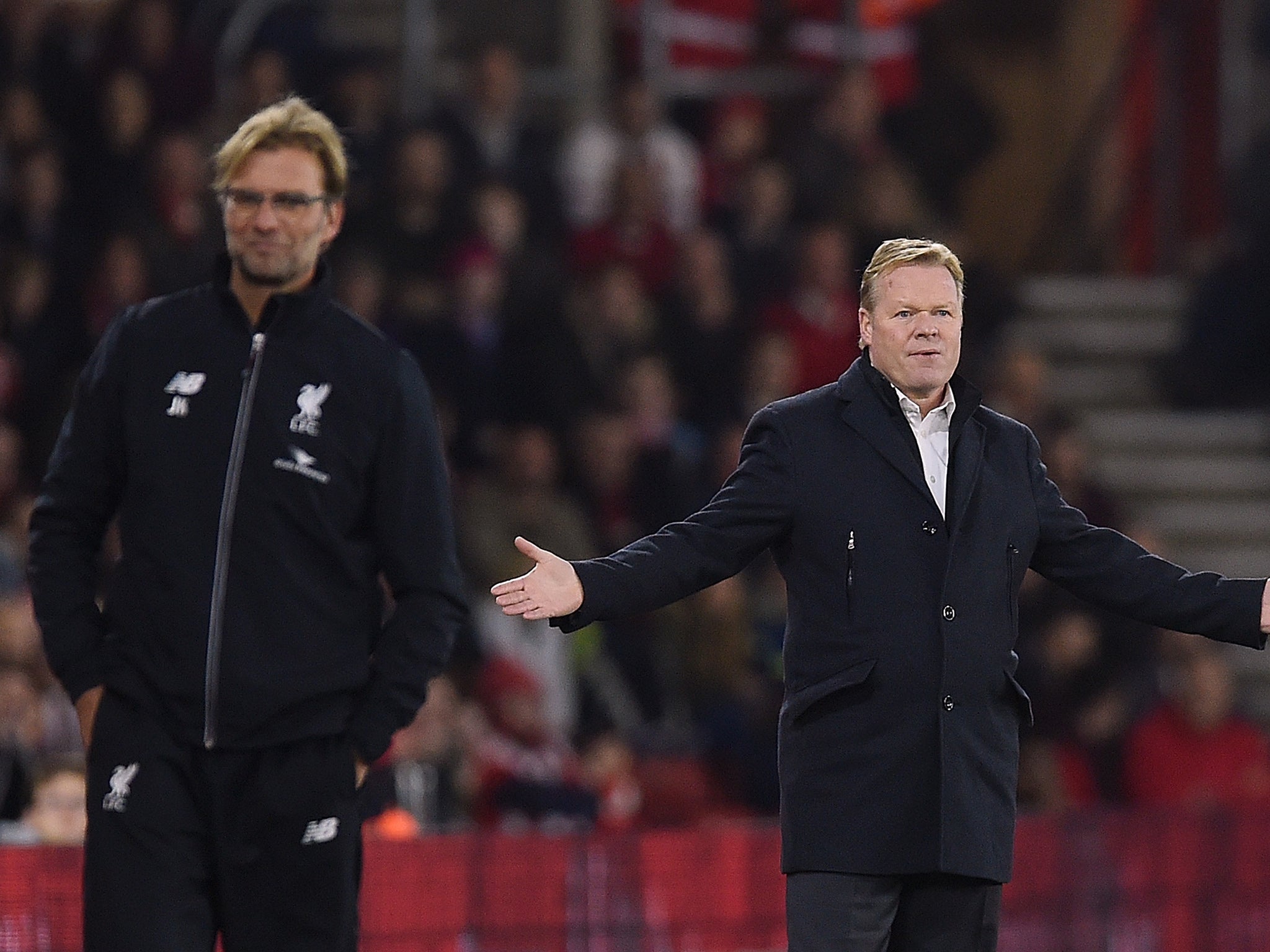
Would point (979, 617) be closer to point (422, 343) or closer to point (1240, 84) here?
point (422, 343)

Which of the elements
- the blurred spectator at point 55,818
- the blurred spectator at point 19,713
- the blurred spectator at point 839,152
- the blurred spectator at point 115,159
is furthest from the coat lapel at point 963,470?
the blurred spectator at point 839,152

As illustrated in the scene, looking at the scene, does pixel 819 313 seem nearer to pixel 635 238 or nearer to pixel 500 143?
pixel 635 238

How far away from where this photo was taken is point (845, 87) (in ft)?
41.5

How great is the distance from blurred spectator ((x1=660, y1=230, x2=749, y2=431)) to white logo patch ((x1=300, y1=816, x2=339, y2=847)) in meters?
6.60

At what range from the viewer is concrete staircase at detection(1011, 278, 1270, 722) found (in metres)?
12.3

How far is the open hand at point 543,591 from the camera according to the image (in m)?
4.40

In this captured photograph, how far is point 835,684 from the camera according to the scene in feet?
14.6

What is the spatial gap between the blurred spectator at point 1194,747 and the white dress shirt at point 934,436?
234 inches

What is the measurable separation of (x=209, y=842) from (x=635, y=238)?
7.32m

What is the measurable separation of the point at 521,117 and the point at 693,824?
441 centimetres

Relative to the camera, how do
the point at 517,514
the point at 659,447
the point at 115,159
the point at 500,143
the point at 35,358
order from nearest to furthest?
the point at 35,358
the point at 517,514
the point at 115,159
the point at 659,447
the point at 500,143

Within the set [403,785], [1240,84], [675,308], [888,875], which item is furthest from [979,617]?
[1240,84]

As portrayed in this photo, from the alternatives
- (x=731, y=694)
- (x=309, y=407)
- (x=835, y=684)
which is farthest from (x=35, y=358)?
(x=835, y=684)

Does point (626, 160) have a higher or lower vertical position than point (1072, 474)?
higher
